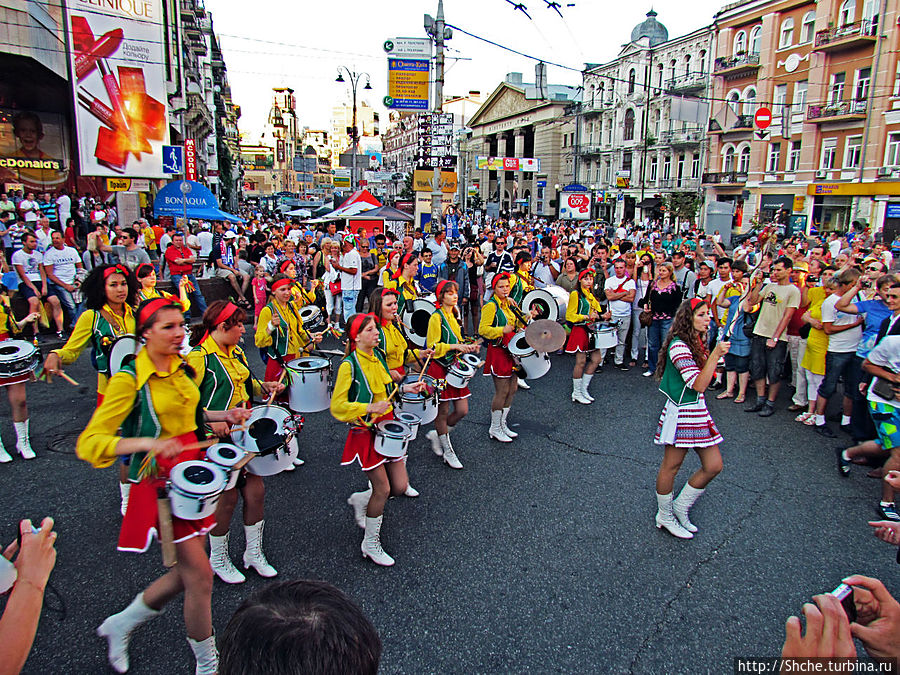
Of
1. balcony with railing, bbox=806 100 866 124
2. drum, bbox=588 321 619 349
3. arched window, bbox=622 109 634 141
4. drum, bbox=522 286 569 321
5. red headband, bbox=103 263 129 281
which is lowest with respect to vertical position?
drum, bbox=588 321 619 349

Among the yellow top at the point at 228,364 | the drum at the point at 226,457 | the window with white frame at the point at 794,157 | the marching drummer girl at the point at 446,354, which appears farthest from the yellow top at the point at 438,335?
the window with white frame at the point at 794,157

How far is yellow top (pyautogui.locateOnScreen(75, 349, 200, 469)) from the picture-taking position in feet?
8.96

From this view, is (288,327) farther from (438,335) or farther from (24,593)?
(24,593)

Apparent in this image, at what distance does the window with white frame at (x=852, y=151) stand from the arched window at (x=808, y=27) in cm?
740

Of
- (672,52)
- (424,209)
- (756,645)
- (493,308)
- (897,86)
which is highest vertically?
(672,52)

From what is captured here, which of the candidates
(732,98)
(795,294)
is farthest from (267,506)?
(732,98)

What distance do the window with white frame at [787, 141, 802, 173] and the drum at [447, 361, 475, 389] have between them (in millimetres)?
38090

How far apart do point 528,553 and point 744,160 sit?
147 feet

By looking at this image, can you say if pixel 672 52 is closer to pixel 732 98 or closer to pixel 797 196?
pixel 732 98

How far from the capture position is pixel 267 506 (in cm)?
479

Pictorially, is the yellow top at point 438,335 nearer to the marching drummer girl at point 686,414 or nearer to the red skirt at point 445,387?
the red skirt at point 445,387

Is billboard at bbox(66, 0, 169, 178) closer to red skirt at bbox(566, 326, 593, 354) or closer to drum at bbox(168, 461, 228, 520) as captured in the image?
red skirt at bbox(566, 326, 593, 354)

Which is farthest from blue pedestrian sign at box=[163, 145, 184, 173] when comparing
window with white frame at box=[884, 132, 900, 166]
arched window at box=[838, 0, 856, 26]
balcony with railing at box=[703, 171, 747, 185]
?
balcony with railing at box=[703, 171, 747, 185]

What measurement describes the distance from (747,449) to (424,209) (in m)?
14.7
